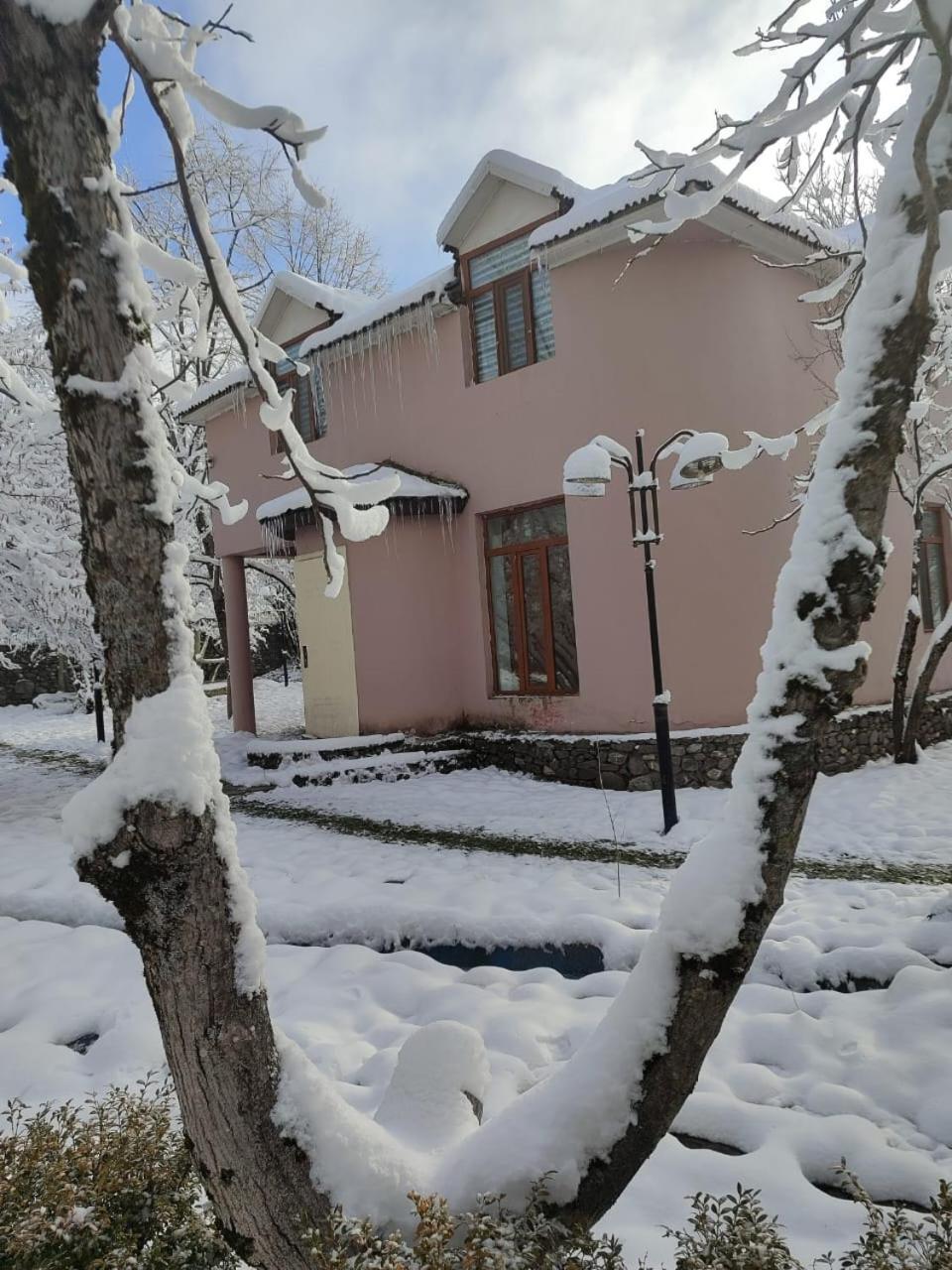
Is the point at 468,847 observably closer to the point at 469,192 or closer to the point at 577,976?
the point at 577,976

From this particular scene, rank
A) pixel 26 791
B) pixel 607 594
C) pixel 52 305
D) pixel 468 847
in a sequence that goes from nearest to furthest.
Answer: pixel 52 305 < pixel 468 847 < pixel 607 594 < pixel 26 791

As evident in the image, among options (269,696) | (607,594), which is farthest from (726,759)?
(269,696)

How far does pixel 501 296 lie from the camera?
9.49m

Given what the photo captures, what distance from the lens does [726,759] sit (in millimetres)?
7992

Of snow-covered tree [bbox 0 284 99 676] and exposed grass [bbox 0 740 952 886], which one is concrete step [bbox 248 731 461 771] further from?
snow-covered tree [bbox 0 284 99 676]

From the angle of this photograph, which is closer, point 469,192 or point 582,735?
point 582,735

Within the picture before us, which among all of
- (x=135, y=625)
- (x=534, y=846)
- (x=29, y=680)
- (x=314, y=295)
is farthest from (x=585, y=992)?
(x=29, y=680)

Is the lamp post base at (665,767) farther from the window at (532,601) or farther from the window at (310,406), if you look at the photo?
the window at (310,406)

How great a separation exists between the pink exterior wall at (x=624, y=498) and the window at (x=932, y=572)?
6.21 ft

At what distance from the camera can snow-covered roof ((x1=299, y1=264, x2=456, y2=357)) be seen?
970 centimetres

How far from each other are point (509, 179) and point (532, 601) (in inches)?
190

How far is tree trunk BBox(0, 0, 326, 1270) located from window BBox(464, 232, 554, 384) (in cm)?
797

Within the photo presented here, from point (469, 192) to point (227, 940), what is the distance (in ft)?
31.3

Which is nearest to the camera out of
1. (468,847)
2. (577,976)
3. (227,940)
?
(227,940)
